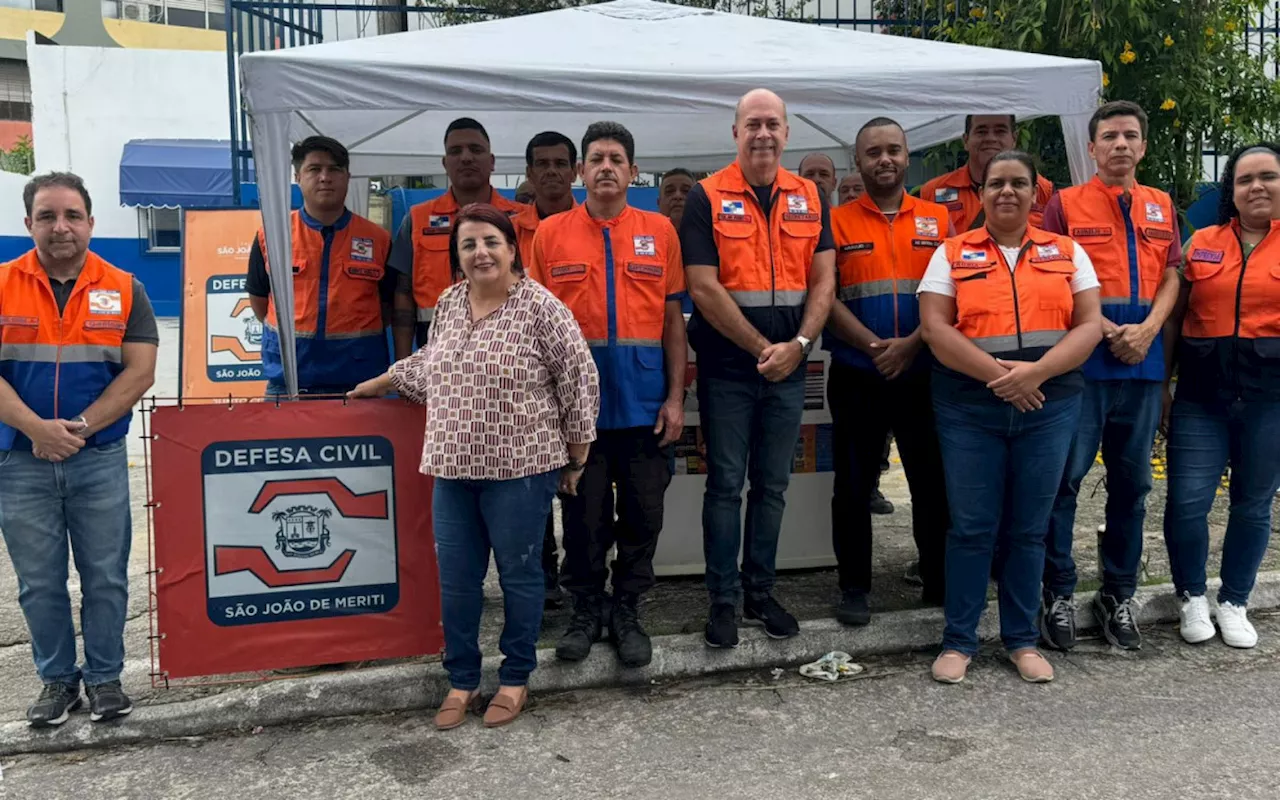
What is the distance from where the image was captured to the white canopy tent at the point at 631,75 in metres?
4.08

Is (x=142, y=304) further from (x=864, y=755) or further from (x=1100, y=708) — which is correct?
(x=1100, y=708)

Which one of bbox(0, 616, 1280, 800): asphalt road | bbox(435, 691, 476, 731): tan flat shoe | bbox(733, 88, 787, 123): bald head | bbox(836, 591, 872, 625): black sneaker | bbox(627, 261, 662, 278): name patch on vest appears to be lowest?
bbox(0, 616, 1280, 800): asphalt road

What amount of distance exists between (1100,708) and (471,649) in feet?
7.57

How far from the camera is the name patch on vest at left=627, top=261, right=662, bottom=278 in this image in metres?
3.97

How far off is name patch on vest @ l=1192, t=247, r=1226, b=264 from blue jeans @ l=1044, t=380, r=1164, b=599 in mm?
558

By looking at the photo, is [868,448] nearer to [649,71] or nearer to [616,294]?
[616,294]

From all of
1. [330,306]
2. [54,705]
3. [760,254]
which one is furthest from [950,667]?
[54,705]

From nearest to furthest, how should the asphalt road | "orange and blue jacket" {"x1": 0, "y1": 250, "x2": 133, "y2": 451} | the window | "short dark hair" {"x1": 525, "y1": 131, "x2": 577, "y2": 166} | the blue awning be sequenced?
the asphalt road < "orange and blue jacket" {"x1": 0, "y1": 250, "x2": 133, "y2": 451} < "short dark hair" {"x1": 525, "y1": 131, "x2": 577, "y2": 166} < the blue awning < the window

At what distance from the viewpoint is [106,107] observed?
18.1m

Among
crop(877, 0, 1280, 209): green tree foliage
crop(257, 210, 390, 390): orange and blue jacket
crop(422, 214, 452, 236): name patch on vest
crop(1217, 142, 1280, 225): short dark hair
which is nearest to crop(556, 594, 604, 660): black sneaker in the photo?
crop(257, 210, 390, 390): orange and blue jacket

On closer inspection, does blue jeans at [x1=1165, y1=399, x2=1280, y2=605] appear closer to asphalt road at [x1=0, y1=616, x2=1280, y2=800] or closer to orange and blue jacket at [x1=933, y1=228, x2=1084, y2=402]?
asphalt road at [x1=0, y1=616, x2=1280, y2=800]

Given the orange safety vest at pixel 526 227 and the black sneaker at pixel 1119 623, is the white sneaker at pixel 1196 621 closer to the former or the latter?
the black sneaker at pixel 1119 623

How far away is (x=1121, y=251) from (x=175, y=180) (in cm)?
1593

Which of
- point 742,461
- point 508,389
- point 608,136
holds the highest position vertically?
point 608,136
